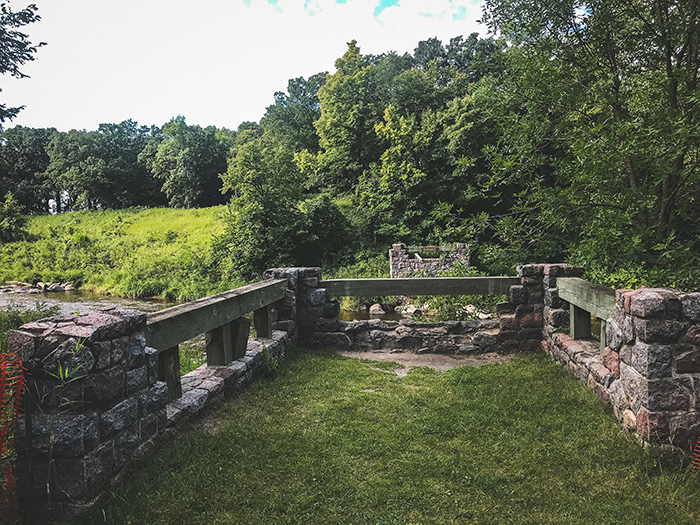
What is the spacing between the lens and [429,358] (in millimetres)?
5375

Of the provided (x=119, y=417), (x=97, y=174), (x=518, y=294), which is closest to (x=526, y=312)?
(x=518, y=294)

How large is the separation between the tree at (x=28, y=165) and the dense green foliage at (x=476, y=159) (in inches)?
7.3

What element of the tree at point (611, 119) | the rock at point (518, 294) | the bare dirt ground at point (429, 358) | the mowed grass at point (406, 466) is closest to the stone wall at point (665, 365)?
the mowed grass at point (406, 466)

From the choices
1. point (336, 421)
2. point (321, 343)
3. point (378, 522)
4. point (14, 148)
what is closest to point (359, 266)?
point (321, 343)

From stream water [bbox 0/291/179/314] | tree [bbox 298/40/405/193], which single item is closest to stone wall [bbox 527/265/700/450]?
stream water [bbox 0/291/179/314]

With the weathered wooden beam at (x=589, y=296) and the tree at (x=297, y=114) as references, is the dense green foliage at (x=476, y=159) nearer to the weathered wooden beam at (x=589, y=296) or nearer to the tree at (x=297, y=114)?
the tree at (x=297, y=114)

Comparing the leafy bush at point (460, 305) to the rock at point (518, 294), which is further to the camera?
the leafy bush at point (460, 305)

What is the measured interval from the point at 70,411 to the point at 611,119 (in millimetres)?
6259

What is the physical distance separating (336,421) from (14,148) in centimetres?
4997

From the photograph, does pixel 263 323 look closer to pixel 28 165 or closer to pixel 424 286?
pixel 424 286

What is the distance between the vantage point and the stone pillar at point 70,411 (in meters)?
1.97

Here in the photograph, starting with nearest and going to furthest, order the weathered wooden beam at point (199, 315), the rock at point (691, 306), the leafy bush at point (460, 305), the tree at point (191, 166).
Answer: the rock at point (691, 306)
the weathered wooden beam at point (199, 315)
the leafy bush at point (460, 305)
the tree at point (191, 166)

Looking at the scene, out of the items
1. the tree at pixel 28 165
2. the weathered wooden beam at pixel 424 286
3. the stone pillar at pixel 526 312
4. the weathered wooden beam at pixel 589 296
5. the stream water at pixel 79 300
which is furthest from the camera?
the tree at pixel 28 165

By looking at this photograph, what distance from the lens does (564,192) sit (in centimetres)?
510
